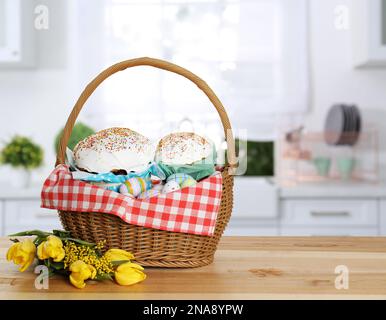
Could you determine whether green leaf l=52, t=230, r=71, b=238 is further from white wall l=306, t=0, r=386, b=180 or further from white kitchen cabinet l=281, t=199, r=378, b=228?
white wall l=306, t=0, r=386, b=180

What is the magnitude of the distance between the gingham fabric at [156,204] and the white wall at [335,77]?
2350mm

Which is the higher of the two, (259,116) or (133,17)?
(133,17)

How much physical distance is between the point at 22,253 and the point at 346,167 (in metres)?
2.38

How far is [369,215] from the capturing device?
106 inches

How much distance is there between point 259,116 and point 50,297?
2.50 m

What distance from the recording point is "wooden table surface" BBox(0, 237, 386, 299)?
2.91 ft

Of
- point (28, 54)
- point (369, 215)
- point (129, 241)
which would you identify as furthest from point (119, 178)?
point (28, 54)

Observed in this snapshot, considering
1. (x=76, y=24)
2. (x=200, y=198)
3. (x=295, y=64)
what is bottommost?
(x=200, y=198)

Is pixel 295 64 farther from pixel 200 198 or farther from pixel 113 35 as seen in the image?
pixel 200 198

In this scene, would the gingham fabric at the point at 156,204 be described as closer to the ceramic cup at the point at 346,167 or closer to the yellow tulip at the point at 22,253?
the yellow tulip at the point at 22,253

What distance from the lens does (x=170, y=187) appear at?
3.41ft

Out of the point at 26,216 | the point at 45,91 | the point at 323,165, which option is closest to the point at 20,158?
the point at 26,216

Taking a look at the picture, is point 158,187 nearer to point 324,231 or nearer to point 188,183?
point 188,183
